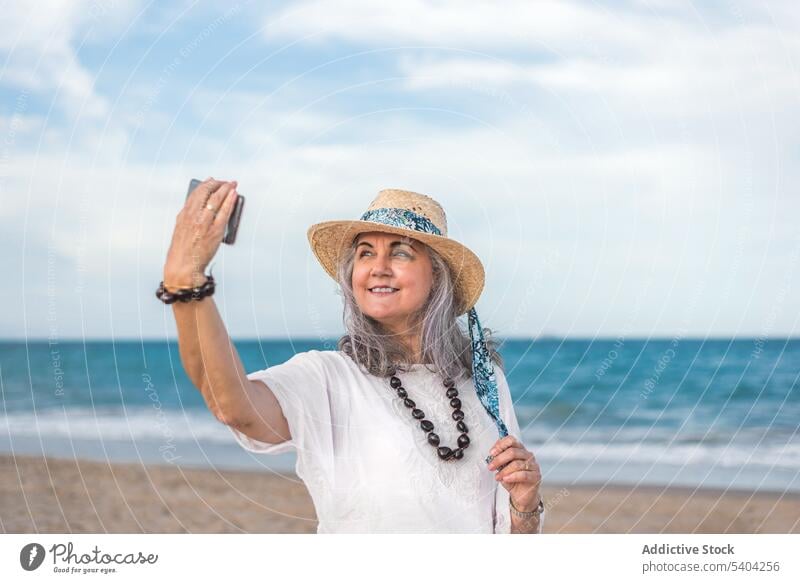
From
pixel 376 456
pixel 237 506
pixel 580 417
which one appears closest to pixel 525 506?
pixel 376 456

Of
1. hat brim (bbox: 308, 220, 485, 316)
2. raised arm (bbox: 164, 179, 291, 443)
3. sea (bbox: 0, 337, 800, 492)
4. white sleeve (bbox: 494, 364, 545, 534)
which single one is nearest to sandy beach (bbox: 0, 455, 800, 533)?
sea (bbox: 0, 337, 800, 492)

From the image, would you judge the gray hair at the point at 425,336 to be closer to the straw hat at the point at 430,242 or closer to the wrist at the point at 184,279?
the straw hat at the point at 430,242

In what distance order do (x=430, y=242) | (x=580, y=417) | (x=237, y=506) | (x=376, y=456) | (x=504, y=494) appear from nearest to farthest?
(x=376, y=456), (x=504, y=494), (x=430, y=242), (x=237, y=506), (x=580, y=417)

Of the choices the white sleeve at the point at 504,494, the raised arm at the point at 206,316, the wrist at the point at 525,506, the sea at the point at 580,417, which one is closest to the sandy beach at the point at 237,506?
the sea at the point at 580,417

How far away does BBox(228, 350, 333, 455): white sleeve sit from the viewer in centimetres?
284

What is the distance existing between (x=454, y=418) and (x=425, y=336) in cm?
29

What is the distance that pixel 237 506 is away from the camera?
9281 mm

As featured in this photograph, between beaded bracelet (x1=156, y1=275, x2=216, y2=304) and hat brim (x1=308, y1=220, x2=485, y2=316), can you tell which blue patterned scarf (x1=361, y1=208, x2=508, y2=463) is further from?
beaded bracelet (x1=156, y1=275, x2=216, y2=304)

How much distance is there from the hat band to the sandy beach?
544cm

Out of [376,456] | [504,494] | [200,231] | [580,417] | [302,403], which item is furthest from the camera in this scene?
[580,417]

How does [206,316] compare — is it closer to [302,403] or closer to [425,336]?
[302,403]

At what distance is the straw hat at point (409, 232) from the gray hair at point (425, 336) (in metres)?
0.04

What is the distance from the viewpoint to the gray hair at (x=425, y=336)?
3.23 meters
